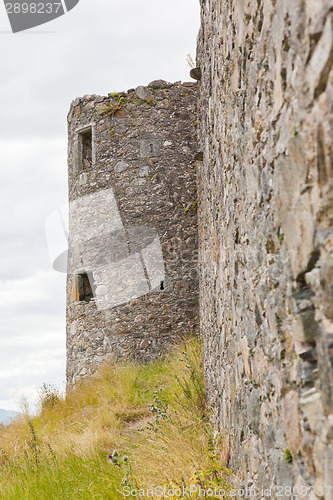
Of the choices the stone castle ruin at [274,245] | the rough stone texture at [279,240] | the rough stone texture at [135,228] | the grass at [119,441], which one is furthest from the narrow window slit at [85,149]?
the rough stone texture at [279,240]

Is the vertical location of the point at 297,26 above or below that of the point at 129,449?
above

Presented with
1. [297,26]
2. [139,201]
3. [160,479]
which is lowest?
[160,479]

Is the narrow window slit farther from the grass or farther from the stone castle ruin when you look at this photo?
the stone castle ruin

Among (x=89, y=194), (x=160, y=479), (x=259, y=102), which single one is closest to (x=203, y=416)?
(x=160, y=479)

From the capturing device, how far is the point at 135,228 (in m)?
8.74

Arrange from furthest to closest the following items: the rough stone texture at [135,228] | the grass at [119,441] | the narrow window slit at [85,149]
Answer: the narrow window slit at [85,149], the rough stone texture at [135,228], the grass at [119,441]

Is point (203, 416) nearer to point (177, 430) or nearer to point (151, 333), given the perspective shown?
point (177, 430)

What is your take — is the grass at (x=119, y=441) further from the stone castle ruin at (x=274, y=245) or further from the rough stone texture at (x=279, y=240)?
the rough stone texture at (x=279, y=240)

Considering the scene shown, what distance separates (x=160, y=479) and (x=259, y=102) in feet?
8.74

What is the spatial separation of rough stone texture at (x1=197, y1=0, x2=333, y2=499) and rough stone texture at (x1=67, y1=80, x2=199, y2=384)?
5412 mm

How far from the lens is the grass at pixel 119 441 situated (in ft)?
11.5

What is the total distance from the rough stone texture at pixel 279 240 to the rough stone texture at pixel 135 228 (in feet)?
17.8

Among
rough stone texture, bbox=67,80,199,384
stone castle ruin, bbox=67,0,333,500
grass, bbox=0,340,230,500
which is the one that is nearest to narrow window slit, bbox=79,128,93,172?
rough stone texture, bbox=67,80,199,384

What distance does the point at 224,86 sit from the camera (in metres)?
3.16
